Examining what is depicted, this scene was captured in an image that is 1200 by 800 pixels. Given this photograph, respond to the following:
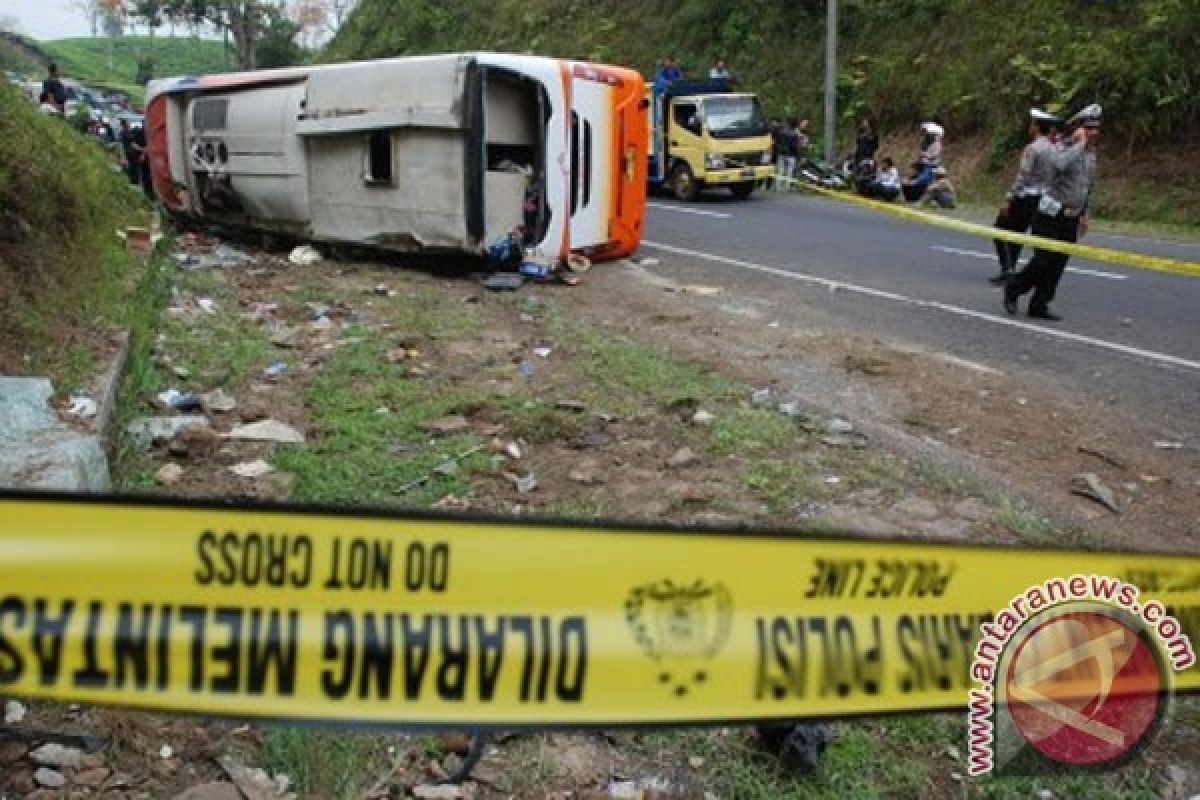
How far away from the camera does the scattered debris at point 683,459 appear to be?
5.05m

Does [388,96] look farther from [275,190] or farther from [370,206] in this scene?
[275,190]

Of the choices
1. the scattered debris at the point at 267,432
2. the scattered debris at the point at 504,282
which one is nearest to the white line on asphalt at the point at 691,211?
the scattered debris at the point at 504,282

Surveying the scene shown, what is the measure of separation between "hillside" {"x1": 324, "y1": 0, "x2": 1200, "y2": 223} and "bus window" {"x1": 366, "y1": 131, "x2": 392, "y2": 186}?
41.9ft

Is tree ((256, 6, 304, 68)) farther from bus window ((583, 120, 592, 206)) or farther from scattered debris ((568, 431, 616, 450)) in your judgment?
scattered debris ((568, 431, 616, 450))

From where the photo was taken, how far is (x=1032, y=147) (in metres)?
8.59

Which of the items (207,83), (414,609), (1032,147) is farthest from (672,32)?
(414,609)

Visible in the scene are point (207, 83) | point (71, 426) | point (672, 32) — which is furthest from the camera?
point (672, 32)

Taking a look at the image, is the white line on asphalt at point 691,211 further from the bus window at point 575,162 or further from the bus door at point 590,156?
the bus window at point 575,162

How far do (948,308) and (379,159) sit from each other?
556 centimetres

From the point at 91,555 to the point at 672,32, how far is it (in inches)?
1213

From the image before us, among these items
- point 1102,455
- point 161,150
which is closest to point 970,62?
point 161,150

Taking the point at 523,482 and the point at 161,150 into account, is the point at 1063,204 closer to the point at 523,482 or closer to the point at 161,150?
the point at 523,482

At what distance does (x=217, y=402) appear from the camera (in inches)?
236

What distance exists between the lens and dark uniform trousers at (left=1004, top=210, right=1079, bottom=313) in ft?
26.9
